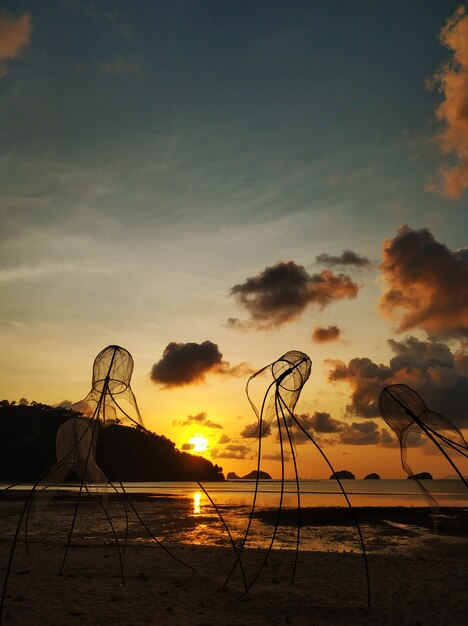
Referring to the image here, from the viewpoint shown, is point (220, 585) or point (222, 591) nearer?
point (222, 591)

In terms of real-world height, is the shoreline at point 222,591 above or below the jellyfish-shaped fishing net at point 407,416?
below

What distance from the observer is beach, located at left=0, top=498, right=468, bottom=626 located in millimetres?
10734

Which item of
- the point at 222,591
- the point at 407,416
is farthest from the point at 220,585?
the point at 407,416

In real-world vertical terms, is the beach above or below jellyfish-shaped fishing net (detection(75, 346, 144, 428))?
below

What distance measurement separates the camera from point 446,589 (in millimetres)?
13672

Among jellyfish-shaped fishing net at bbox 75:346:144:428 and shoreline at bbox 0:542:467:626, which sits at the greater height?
Result: jellyfish-shaped fishing net at bbox 75:346:144:428

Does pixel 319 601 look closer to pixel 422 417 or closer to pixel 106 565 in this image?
pixel 422 417

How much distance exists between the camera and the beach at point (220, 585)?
10734mm

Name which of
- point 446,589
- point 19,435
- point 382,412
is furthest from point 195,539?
point 19,435

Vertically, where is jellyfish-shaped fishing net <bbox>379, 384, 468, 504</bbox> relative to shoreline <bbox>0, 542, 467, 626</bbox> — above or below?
above

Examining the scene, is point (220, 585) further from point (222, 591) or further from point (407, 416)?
point (407, 416)

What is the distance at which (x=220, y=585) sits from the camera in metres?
13.7

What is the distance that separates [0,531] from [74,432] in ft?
39.3

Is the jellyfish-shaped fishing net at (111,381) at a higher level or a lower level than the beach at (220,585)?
higher
